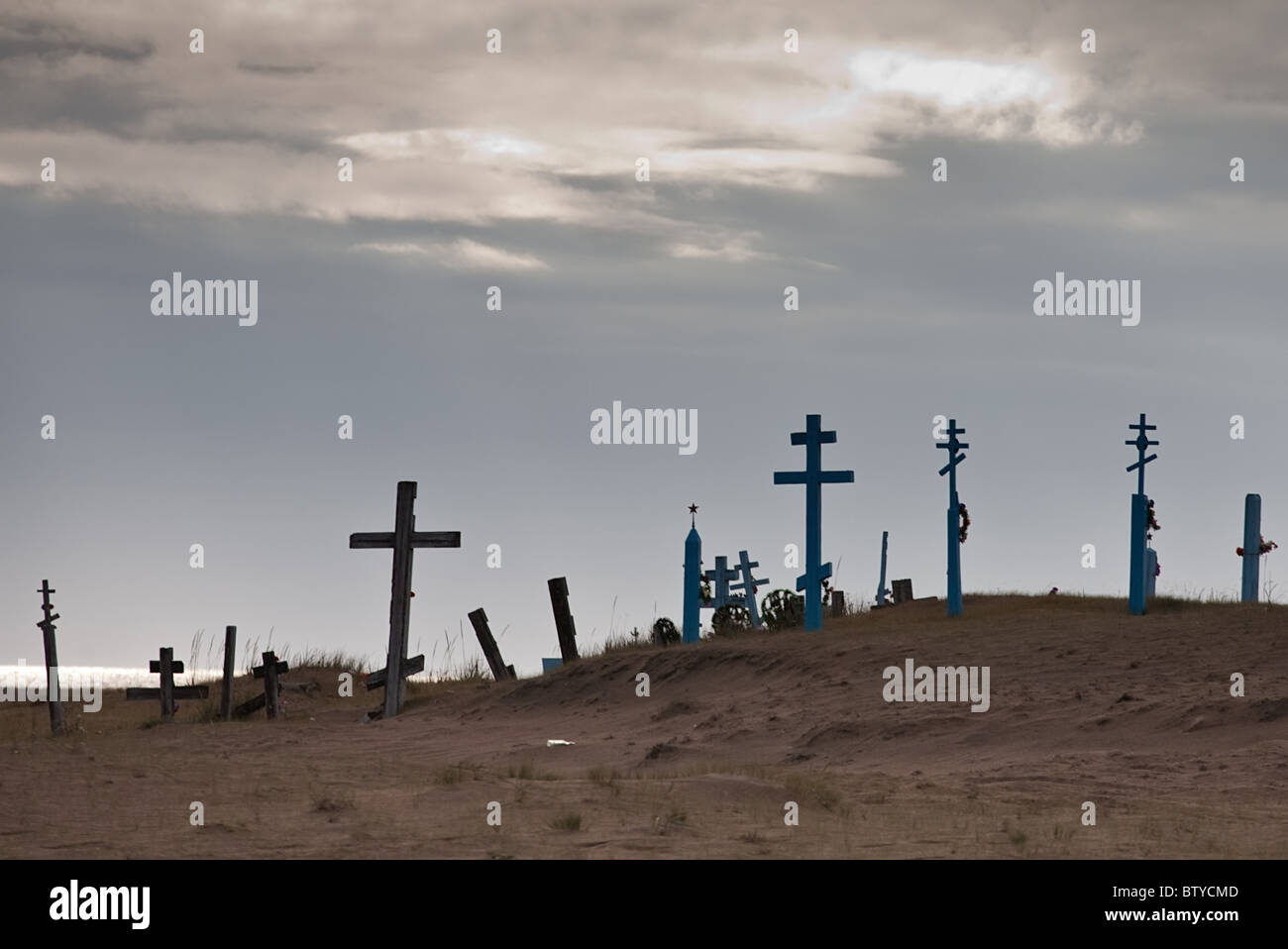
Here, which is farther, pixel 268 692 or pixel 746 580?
pixel 746 580

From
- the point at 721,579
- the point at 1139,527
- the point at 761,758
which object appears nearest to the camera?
the point at 761,758

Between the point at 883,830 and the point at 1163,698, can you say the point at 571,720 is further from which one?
the point at 883,830

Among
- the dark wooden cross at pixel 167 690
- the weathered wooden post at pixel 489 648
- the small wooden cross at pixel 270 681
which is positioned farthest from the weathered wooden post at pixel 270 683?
the weathered wooden post at pixel 489 648

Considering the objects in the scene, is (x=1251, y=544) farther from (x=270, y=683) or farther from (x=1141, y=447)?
(x=270, y=683)

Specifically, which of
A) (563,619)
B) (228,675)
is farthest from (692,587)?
(228,675)

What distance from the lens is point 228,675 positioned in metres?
27.6

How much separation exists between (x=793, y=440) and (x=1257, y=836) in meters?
15.4

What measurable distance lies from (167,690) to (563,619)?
23.6 ft

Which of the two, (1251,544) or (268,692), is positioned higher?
(1251,544)

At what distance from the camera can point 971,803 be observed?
13875mm

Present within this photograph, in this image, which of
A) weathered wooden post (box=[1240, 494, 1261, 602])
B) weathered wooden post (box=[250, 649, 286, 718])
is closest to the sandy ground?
weathered wooden post (box=[250, 649, 286, 718])

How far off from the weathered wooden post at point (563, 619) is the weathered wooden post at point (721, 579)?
896cm
